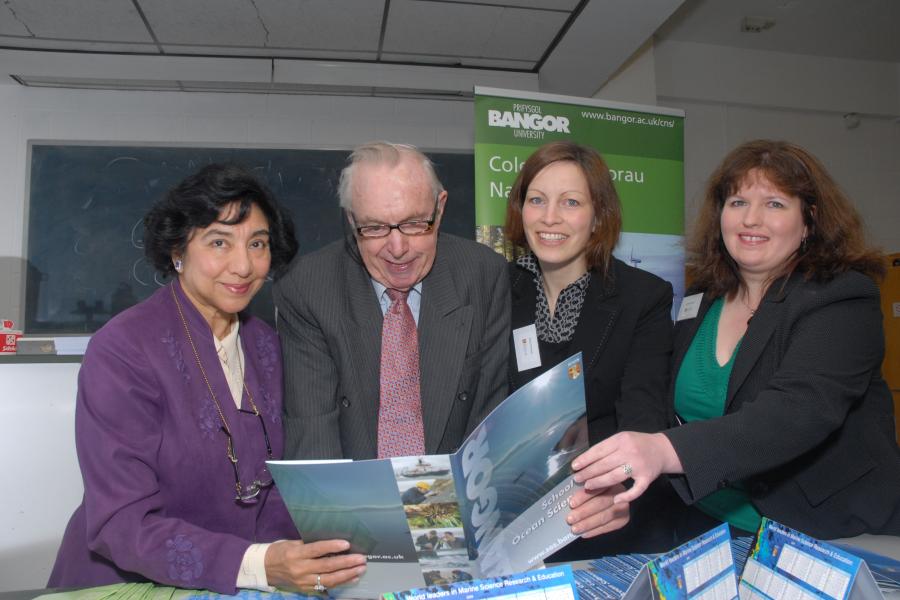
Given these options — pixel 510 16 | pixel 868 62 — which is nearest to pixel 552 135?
pixel 510 16

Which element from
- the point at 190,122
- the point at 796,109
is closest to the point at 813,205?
the point at 190,122

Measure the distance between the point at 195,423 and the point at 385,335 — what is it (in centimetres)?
46

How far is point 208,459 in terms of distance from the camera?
134 centimetres

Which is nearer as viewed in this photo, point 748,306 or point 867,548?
point 867,548

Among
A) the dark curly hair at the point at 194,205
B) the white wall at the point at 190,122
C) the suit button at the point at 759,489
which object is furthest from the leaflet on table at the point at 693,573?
the white wall at the point at 190,122

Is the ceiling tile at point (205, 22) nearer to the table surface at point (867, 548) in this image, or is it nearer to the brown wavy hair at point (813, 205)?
the brown wavy hair at point (813, 205)

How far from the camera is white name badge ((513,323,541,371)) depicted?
66.2 inches

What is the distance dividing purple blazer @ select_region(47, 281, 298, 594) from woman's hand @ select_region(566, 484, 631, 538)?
1.94ft

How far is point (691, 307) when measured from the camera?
5.85ft

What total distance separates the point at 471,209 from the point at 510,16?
144 cm

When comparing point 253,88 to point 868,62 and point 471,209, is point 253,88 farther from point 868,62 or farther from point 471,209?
point 868,62

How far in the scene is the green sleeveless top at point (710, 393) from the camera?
1.51m

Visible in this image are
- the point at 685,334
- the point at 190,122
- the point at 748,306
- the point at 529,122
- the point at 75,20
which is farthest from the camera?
the point at 190,122

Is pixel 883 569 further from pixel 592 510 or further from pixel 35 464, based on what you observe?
pixel 35 464
